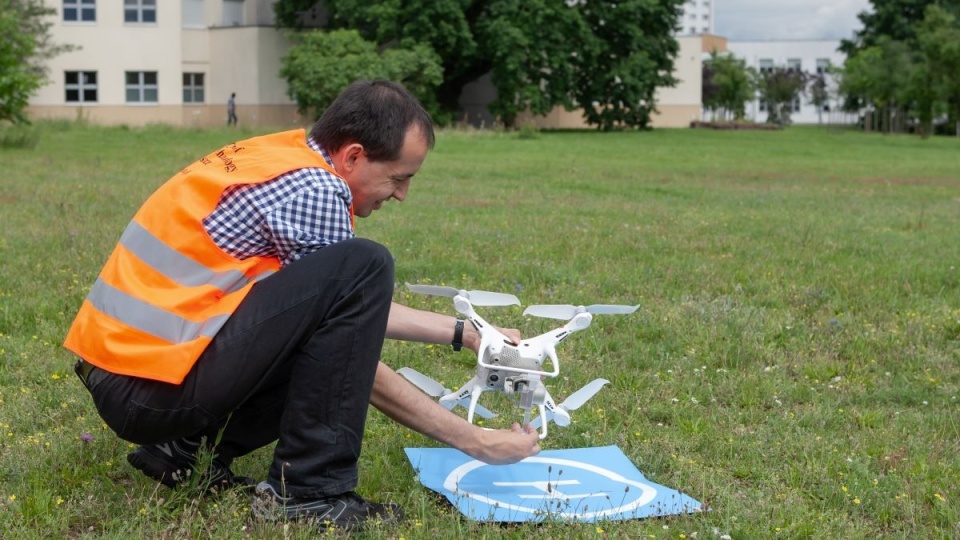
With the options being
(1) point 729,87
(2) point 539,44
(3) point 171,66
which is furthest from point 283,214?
(1) point 729,87

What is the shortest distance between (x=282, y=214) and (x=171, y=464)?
3.28 feet

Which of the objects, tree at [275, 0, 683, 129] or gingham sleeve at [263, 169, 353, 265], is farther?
tree at [275, 0, 683, 129]

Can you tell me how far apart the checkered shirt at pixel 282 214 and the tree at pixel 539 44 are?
40164 millimetres

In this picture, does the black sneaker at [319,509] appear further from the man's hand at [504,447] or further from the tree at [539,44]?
the tree at [539,44]

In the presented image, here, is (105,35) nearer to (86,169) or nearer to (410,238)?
(86,169)

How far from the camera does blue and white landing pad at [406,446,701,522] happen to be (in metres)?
3.72

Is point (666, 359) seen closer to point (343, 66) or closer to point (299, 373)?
point (299, 373)

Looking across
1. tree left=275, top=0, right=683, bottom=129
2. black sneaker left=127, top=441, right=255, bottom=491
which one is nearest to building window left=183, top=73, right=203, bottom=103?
tree left=275, top=0, right=683, bottom=129

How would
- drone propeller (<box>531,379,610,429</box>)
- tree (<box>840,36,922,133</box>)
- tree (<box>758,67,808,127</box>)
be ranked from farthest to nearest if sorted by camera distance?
1. tree (<box>758,67,808,127</box>)
2. tree (<box>840,36,922,133</box>)
3. drone propeller (<box>531,379,610,429</box>)

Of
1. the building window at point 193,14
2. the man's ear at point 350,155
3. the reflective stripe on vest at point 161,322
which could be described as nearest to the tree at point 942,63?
the building window at point 193,14

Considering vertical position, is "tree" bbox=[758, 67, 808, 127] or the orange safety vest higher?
"tree" bbox=[758, 67, 808, 127]

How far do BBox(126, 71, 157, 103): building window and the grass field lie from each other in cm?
3775

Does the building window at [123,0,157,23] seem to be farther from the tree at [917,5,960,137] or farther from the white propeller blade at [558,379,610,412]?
the white propeller blade at [558,379,610,412]

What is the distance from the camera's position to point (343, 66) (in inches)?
1615
